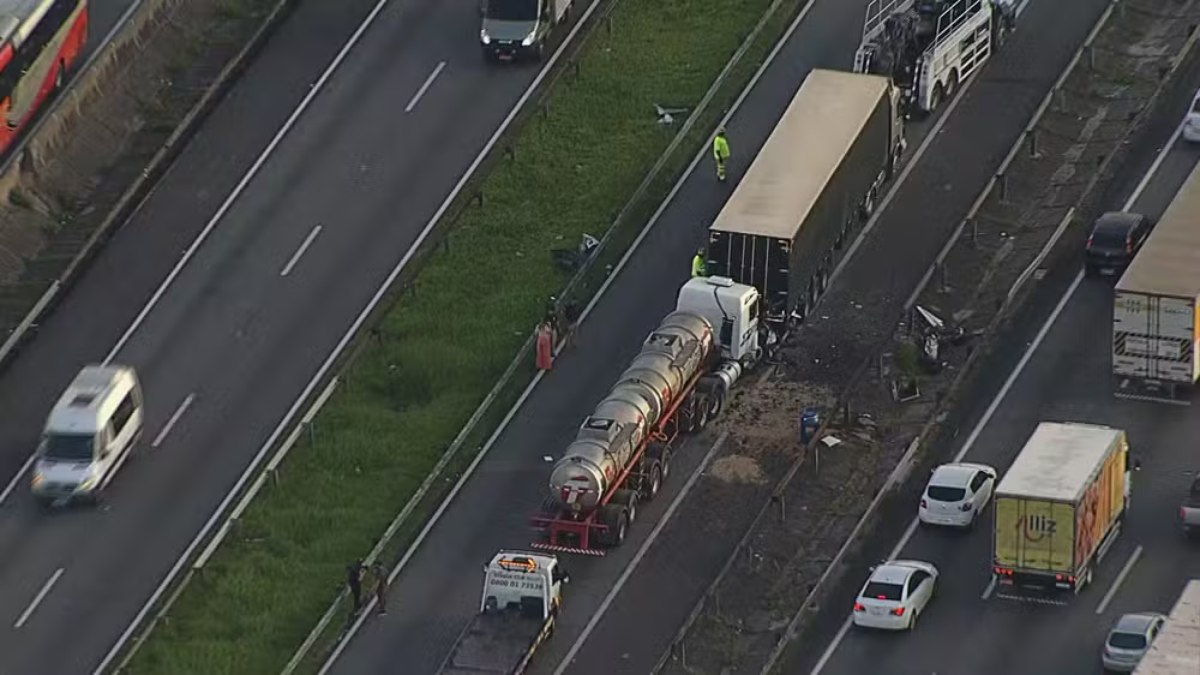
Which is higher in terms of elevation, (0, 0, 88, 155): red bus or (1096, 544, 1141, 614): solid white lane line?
(0, 0, 88, 155): red bus

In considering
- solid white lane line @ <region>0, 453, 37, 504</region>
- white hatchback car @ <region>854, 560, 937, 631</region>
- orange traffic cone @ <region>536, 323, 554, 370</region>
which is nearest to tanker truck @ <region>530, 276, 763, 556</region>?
orange traffic cone @ <region>536, 323, 554, 370</region>

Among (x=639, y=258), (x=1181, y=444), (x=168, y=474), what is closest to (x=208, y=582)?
(x=168, y=474)

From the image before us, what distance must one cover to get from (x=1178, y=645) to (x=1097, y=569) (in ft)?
32.8

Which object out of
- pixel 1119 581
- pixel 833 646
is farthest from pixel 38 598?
pixel 1119 581

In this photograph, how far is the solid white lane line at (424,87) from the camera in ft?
436

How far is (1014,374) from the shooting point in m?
118

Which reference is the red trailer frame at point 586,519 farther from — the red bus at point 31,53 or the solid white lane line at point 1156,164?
the red bus at point 31,53

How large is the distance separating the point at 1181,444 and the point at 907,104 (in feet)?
68.2

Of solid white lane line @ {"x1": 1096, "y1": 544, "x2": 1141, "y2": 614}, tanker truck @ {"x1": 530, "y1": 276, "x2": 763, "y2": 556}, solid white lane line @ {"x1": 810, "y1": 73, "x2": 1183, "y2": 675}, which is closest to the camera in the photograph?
solid white lane line @ {"x1": 810, "y1": 73, "x2": 1183, "y2": 675}

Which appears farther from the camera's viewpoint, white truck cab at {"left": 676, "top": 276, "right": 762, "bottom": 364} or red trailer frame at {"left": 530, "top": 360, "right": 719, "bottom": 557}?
white truck cab at {"left": 676, "top": 276, "right": 762, "bottom": 364}

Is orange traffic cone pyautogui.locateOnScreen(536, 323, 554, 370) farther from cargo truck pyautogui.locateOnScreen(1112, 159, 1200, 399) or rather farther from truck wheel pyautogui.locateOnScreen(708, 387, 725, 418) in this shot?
cargo truck pyautogui.locateOnScreen(1112, 159, 1200, 399)

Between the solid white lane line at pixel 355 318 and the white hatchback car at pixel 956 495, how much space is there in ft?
65.8

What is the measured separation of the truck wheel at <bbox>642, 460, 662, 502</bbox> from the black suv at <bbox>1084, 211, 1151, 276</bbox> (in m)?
17.1

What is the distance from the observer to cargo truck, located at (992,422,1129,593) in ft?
348
